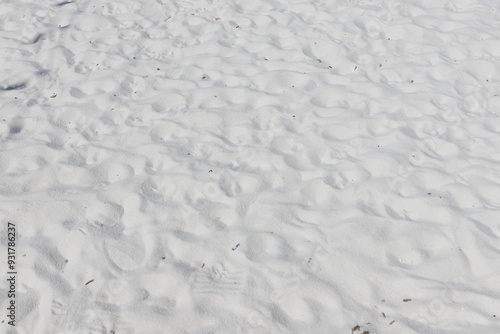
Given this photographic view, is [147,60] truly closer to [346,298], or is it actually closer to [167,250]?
[167,250]

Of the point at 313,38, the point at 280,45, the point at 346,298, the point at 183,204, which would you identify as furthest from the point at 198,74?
the point at 346,298

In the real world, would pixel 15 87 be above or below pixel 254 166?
below

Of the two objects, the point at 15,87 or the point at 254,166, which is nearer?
the point at 254,166

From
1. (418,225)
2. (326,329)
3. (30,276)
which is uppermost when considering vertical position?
(418,225)

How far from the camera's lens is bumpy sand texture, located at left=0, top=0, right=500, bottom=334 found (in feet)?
7.72

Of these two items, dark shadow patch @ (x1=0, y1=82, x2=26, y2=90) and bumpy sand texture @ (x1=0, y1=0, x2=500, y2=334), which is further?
dark shadow patch @ (x1=0, y1=82, x2=26, y2=90)

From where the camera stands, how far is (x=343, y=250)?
2588 millimetres

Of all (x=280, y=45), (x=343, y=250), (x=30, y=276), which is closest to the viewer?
(x=30, y=276)

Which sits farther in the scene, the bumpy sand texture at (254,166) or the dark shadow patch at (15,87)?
the dark shadow patch at (15,87)

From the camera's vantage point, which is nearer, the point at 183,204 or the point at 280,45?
the point at 183,204

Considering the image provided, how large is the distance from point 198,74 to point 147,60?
2.02 feet

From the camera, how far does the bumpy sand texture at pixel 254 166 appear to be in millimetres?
2352

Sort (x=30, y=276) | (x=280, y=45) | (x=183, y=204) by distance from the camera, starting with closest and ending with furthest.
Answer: (x=30, y=276), (x=183, y=204), (x=280, y=45)

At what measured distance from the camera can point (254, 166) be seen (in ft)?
10.3
